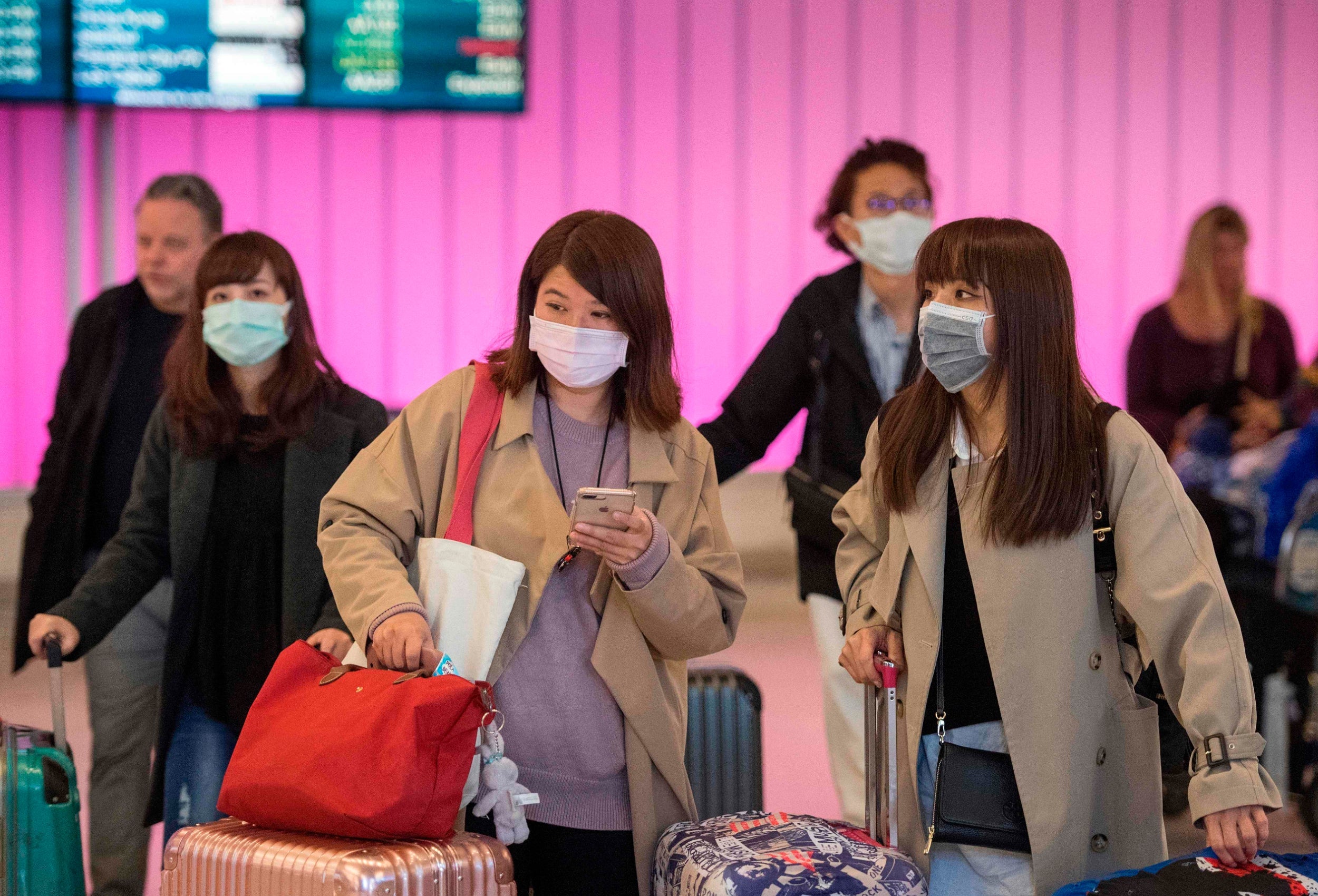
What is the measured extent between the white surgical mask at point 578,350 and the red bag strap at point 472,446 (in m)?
0.11

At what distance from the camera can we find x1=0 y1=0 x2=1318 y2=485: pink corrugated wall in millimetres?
6887

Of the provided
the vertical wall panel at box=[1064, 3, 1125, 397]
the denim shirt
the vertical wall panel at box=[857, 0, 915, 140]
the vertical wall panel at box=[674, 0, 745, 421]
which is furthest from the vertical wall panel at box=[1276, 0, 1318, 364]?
the denim shirt

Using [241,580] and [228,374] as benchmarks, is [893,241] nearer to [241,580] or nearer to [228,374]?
[228,374]

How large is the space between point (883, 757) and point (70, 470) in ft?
7.71

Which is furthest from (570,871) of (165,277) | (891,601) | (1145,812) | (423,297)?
(423,297)

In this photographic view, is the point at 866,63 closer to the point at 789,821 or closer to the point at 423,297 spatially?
the point at 423,297

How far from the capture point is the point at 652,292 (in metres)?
2.31

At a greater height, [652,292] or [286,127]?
[286,127]

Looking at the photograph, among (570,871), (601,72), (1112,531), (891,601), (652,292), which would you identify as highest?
(601,72)

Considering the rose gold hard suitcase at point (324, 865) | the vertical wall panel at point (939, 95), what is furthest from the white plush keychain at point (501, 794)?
the vertical wall panel at point (939, 95)

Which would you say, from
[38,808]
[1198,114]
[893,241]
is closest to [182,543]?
[38,808]

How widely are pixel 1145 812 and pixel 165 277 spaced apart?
279cm

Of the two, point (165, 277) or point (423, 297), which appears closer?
point (165, 277)

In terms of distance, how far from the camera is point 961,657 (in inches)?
86.0
